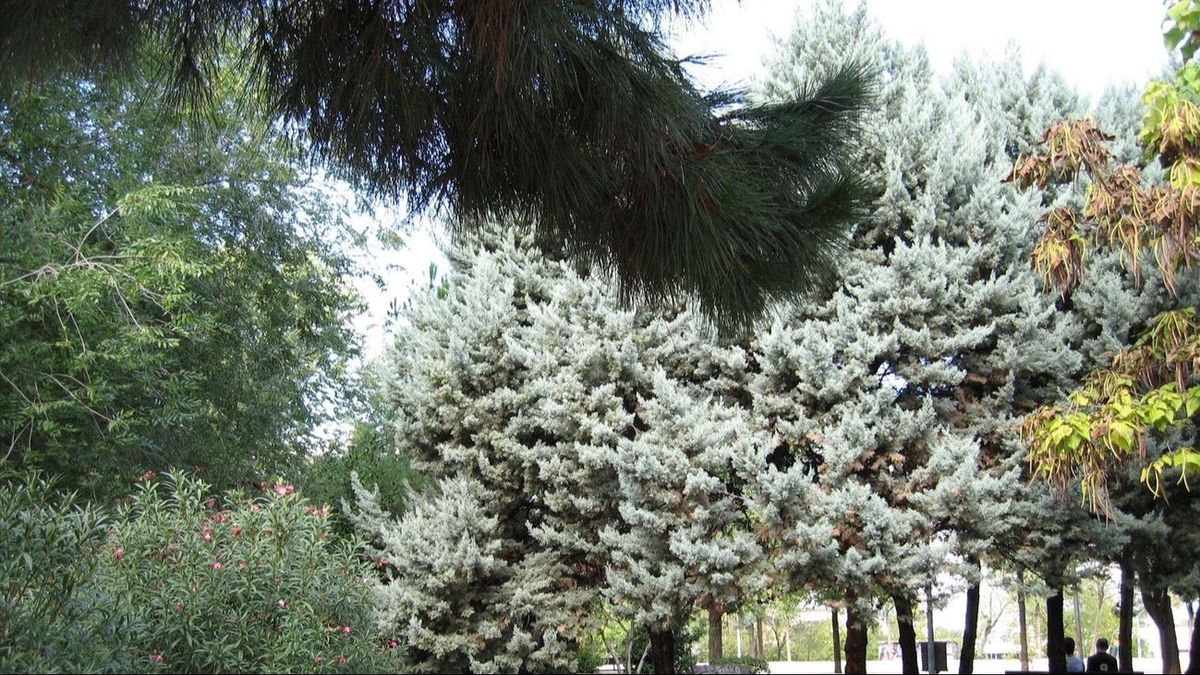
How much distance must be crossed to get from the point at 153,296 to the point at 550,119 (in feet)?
24.6

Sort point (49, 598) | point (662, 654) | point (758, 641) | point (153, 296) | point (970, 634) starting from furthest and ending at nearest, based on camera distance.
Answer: point (758, 641), point (970, 634), point (662, 654), point (153, 296), point (49, 598)

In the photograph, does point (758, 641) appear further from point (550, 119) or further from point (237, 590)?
point (550, 119)

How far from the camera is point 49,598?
12.4ft

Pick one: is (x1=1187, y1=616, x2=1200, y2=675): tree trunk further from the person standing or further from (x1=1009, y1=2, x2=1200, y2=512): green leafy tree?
(x1=1009, y1=2, x2=1200, y2=512): green leafy tree

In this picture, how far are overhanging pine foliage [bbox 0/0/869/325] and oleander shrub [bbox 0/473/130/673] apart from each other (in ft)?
5.39

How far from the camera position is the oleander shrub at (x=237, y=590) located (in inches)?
166

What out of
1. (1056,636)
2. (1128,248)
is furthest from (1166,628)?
(1128,248)

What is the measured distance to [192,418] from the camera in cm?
1088

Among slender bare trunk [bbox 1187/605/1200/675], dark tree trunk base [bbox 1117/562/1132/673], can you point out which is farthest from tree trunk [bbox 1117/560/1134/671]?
slender bare trunk [bbox 1187/605/1200/675]

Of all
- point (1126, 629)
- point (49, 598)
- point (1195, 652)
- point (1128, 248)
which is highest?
point (1128, 248)

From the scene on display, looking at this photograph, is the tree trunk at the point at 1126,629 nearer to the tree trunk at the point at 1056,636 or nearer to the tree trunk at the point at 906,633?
the tree trunk at the point at 1056,636

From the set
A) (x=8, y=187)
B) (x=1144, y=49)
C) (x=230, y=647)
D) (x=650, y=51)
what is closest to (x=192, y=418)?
(x=8, y=187)

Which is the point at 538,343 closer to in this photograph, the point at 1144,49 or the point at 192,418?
the point at 192,418

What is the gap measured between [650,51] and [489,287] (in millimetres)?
11700
